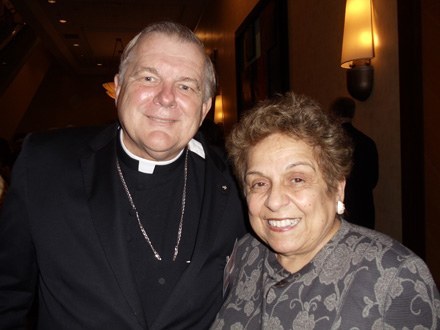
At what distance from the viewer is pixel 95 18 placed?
1102 cm

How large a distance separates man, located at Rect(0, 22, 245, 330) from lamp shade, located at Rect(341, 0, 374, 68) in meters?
2.06

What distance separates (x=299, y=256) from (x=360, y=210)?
2241 millimetres

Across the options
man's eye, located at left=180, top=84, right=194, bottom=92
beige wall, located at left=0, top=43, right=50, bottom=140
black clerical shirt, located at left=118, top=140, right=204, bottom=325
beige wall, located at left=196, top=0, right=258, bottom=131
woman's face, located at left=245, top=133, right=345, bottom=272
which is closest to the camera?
woman's face, located at left=245, top=133, right=345, bottom=272

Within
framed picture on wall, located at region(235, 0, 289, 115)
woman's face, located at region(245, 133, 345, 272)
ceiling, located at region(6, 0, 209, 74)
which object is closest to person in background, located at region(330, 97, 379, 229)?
framed picture on wall, located at region(235, 0, 289, 115)

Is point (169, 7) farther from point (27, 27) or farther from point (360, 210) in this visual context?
point (360, 210)

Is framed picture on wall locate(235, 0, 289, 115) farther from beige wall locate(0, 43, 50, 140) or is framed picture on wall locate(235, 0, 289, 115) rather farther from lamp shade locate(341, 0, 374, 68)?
beige wall locate(0, 43, 50, 140)

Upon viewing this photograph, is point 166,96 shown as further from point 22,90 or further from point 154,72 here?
point 22,90

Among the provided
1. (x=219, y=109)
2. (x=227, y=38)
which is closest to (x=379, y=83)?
(x=227, y=38)

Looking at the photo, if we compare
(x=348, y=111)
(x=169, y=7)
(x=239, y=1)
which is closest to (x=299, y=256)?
(x=348, y=111)

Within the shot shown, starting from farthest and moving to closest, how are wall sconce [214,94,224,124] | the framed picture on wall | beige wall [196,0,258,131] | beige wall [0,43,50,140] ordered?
beige wall [0,43,50,140], wall sconce [214,94,224,124], beige wall [196,0,258,131], the framed picture on wall

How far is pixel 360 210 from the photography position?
3645 mm

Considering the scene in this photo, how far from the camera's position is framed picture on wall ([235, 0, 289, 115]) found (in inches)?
214

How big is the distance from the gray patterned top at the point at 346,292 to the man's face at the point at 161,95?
673 mm

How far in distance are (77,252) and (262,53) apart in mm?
5183
